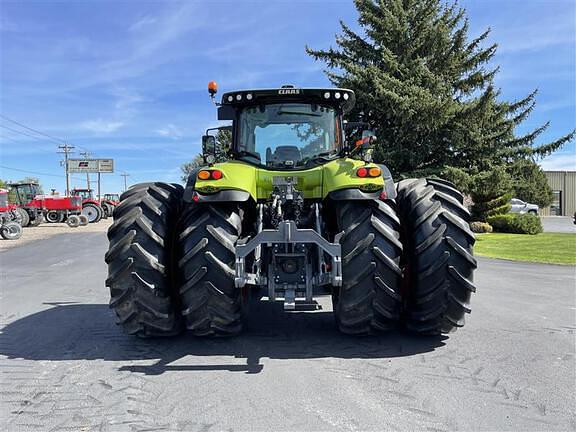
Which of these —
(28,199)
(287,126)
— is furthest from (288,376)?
(28,199)

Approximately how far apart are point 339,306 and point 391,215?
967 millimetres

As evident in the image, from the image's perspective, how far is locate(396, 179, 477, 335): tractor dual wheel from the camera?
414 centimetres

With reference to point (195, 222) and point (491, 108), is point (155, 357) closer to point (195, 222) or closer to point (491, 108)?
point (195, 222)

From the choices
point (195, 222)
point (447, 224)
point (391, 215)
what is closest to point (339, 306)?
point (391, 215)

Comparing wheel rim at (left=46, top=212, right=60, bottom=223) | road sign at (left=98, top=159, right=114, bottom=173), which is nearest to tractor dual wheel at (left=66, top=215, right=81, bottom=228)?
wheel rim at (left=46, top=212, right=60, bottom=223)

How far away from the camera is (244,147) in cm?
538

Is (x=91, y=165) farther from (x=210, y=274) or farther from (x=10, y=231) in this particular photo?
(x=210, y=274)

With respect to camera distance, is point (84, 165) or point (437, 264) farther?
point (84, 165)

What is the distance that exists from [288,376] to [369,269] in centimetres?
114

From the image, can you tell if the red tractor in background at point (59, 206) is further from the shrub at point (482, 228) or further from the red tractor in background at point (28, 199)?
the shrub at point (482, 228)

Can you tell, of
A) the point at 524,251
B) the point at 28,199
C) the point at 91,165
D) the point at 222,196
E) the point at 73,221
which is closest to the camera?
the point at 222,196

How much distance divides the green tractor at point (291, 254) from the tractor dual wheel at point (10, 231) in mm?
18289

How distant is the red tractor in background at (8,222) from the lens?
1966cm

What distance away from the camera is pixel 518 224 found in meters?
21.6
